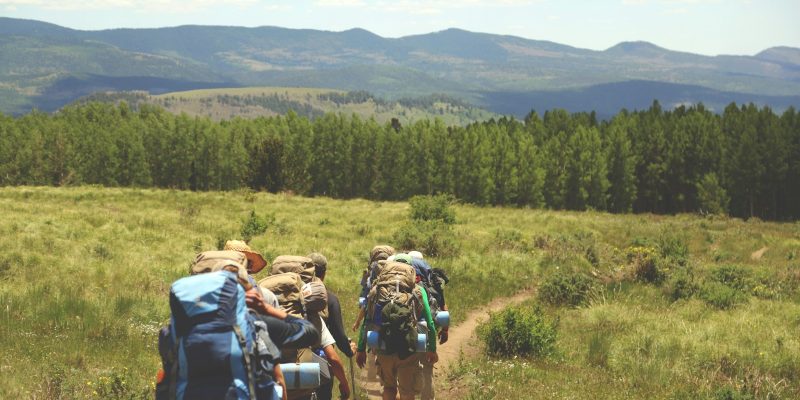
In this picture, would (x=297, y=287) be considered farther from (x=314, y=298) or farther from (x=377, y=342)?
(x=377, y=342)

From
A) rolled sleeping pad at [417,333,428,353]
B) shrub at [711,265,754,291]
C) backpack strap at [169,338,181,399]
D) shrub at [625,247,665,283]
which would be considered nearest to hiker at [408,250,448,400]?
rolled sleeping pad at [417,333,428,353]

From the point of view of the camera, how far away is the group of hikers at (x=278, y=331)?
4543 mm

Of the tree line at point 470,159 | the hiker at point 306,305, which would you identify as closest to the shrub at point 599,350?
the hiker at point 306,305

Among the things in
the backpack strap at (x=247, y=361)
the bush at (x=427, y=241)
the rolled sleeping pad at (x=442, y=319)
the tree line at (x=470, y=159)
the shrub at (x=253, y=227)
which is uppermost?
the backpack strap at (x=247, y=361)

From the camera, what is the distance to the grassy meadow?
33.3 feet

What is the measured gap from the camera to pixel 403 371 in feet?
27.2

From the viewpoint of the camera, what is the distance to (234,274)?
484 cm

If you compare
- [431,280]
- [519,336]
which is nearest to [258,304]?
[431,280]

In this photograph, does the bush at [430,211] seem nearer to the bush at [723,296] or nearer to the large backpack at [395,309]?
the bush at [723,296]

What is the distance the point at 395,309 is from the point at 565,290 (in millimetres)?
12319

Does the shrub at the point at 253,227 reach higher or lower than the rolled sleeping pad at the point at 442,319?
lower

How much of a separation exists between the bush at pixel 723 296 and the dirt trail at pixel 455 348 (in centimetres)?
506

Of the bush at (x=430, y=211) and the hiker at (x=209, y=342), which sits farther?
the bush at (x=430, y=211)

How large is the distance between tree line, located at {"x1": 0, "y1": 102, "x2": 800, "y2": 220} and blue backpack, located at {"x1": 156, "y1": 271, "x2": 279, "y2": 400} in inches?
2513
